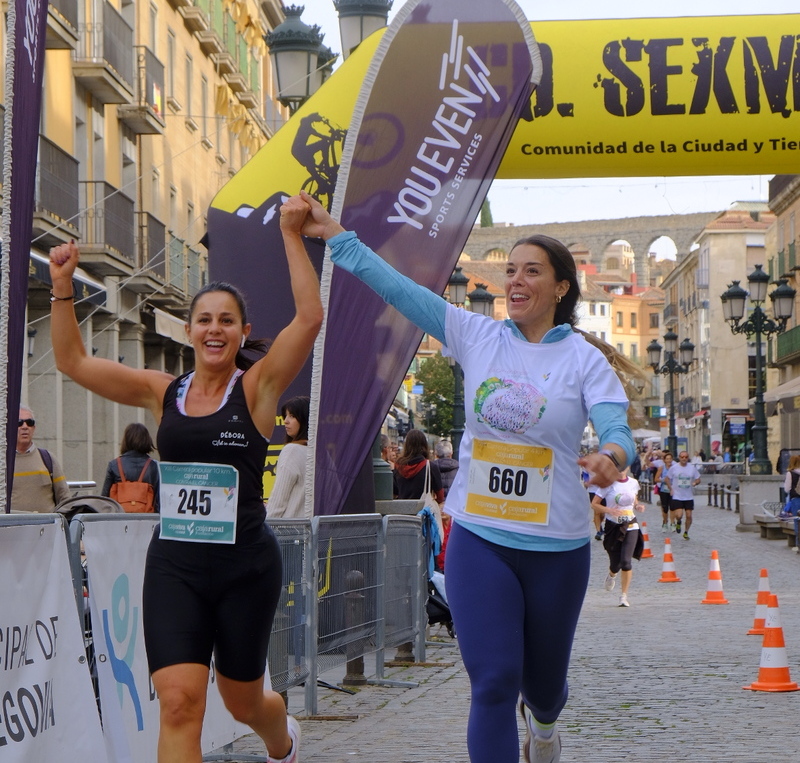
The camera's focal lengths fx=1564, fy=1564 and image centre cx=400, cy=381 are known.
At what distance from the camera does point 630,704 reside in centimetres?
865

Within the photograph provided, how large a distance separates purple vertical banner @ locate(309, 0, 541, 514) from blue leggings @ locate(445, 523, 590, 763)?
3.85m

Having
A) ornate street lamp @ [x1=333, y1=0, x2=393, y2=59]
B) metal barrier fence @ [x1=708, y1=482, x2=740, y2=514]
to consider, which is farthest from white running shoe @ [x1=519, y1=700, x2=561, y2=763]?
metal barrier fence @ [x1=708, y1=482, x2=740, y2=514]

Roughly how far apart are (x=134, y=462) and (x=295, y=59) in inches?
143

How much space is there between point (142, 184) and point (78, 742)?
87.2 ft

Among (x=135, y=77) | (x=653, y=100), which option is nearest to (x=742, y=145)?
(x=653, y=100)

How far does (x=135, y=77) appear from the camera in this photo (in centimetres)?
2925

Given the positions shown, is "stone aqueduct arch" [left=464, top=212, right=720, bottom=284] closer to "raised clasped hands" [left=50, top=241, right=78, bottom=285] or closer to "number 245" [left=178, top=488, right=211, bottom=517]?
"raised clasped hands" [left=50, top=241, right=78, bottom=285]

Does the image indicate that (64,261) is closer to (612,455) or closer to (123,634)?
(123,634)

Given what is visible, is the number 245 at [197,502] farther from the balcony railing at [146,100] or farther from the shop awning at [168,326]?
the balcony railing at [146,100]

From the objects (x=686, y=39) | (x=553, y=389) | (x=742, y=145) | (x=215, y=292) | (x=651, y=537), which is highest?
(x=686, y=39)

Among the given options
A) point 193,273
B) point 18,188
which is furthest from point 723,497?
point 18,188

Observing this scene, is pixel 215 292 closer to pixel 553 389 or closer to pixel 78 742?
pixel 553 389

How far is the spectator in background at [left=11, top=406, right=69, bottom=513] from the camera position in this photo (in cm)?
1107

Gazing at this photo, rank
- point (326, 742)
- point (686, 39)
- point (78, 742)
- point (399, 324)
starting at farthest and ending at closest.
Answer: point (686, 39) → point (399, 324) → point (326, 742) → point (78, 742)
